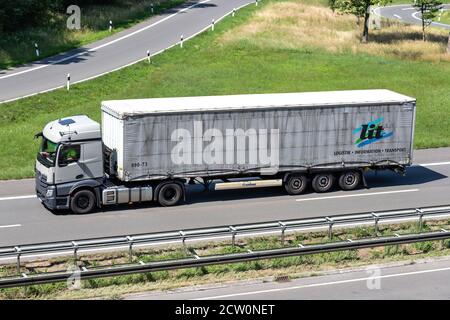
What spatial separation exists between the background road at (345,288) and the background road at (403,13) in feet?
200

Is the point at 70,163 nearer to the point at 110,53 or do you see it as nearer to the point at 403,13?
the point at 110,53

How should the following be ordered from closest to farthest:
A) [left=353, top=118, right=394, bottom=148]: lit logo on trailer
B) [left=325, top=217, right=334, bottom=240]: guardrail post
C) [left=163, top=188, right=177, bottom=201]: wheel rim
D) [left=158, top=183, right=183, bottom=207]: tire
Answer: [left=325, top=217, right=334, bottom=240]: guardrail post < [left=158, top=183, right=183, bottom=207]: tire < [left=163, top=188, right=177, bottom=201]: wheel rim < [left=353, top=118, right=394, bottom=148]: lit logo on trailer

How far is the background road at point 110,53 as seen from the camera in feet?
145

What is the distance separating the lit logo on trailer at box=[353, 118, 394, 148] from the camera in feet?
95.3

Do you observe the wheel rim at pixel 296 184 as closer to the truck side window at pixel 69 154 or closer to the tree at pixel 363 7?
the truck side window at pixel 69 154

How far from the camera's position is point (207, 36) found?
188 ft

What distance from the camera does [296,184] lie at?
94.1ft

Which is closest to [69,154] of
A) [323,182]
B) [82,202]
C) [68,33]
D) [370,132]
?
[82,202]

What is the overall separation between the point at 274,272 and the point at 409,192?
10161 millimetres

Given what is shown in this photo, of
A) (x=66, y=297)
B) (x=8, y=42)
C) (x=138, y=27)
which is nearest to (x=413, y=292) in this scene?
(x=66, y=297)

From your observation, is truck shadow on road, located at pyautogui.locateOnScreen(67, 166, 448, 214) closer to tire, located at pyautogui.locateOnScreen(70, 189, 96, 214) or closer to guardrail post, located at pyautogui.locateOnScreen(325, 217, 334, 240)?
tire, located at pyautogui.locateOnScreen(70, 189, 96, 214)

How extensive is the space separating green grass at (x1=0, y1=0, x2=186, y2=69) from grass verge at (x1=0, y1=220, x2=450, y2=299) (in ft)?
94.1

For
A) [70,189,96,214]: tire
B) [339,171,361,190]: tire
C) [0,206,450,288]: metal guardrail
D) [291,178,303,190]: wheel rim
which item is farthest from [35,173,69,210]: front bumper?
[339,171,361,190]: tire
